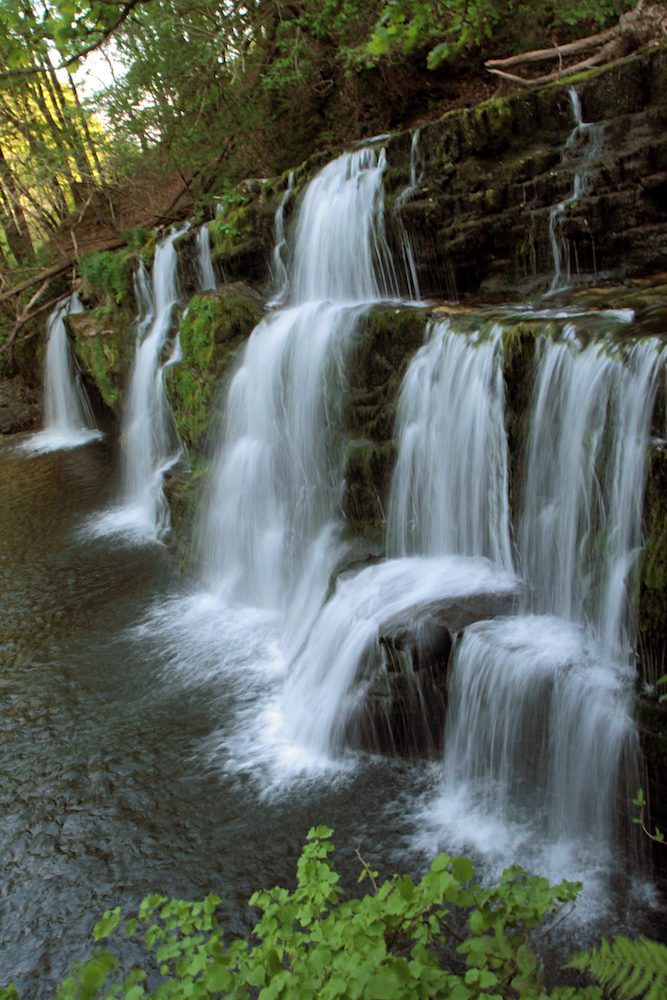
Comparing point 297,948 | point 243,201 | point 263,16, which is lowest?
point 297,948

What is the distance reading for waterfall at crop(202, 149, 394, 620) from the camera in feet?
23.8

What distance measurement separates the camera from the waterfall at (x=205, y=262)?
10.8m

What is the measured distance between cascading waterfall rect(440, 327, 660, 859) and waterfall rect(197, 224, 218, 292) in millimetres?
7252

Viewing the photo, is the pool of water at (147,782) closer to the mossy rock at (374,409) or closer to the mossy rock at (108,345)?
the mossy rock at (374,409)

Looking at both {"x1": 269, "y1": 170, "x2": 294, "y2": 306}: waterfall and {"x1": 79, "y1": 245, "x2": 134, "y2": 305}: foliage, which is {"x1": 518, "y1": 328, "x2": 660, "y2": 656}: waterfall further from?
{"x1": 79, "y1": 245, "x2": 134, "y2": 305}: foliage

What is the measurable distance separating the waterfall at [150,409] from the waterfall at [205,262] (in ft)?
2.09

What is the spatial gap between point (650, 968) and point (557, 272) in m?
6.15

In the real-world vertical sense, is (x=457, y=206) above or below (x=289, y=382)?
above

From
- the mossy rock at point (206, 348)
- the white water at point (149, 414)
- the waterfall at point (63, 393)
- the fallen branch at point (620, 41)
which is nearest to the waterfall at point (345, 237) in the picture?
the mossy rock at point (206, 348)

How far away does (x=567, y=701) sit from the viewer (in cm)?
417

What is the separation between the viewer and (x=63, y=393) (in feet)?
54.2

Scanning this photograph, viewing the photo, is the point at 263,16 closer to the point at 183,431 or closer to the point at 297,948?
the point at 183,431

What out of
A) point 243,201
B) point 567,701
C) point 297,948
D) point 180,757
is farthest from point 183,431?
point 297,948

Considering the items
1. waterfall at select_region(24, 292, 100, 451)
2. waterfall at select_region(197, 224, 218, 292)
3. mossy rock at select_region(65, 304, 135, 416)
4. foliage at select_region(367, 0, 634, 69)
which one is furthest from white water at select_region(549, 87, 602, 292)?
waterfall at select_region(24, 292, 100, 451)
